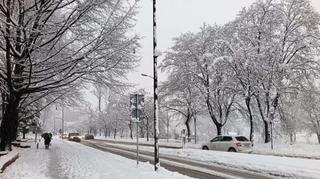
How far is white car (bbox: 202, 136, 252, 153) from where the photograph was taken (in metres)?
34.0

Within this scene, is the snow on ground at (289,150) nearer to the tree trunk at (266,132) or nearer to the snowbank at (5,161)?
the tree trunk at (266,132)

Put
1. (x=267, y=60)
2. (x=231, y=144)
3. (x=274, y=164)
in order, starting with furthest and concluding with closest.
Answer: (x=267, y=60) < (x=231, y=144) < (x=274, y=164)

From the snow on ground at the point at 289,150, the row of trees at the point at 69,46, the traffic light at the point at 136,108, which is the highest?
the row of trees at the point at 69,46

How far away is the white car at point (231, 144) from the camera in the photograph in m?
34.0

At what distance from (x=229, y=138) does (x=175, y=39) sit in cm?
2346

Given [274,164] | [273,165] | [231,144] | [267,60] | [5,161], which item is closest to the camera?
[5,161]

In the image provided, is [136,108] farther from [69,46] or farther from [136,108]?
[69,46]

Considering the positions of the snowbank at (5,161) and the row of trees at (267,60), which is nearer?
the snowbank at (5,161)

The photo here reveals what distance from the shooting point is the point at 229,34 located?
46.8 metres

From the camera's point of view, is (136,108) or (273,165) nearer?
(136,108)

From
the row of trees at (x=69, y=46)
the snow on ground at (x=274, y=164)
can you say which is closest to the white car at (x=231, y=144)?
the snow on ground at (x=274, y=164)

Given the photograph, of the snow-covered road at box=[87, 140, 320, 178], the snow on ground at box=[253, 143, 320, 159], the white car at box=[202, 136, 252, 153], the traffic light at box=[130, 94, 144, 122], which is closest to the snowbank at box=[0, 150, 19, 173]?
the traffic light at box=[130, 94, 144, 122]

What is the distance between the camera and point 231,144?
34.9m

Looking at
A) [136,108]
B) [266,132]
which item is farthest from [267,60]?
[136,108]
